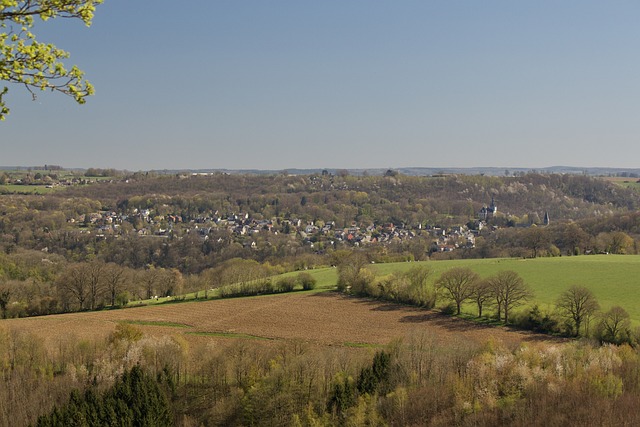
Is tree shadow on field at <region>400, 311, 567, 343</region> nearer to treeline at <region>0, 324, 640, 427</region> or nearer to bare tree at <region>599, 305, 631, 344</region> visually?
bare tree at <region>599, 305, 631, 344</region>

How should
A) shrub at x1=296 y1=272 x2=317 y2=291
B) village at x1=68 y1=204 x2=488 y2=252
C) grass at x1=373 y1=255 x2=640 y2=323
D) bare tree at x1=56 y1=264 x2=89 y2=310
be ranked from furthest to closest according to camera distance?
village at x1=68 y1=204 x2=488 y2=252
shrub at x1=296 y1=272 x2=317 y2=291
bare tree at x1=56 y1=264 x2=89 y2=310
grass at x1=373 y1=255 x2=640 y2=323

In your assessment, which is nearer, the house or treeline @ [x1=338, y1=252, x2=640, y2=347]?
treeline @ [x1=338, y1=252, x2=640, y2=347]

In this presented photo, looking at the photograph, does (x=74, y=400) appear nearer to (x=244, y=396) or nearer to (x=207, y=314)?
(x=244, y=396)

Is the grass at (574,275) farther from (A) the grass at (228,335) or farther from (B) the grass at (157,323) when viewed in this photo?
(B) the grass at (157,323)

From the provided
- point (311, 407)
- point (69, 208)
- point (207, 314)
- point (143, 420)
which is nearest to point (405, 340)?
point (311, 407)

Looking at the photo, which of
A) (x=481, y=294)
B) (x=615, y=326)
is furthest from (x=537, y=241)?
(x=615, y=326)

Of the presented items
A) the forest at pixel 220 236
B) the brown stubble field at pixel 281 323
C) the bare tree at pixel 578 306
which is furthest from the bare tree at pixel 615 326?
the forest at pixel 220 236

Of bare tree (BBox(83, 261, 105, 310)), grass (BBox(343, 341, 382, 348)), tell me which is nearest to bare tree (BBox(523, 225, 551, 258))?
grass (BBox(343, 341, 382, 348))
